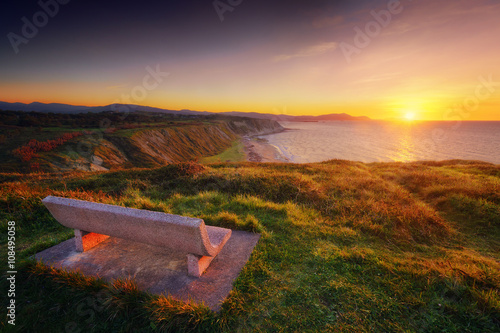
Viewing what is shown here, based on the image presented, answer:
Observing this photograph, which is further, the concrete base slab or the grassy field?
the concrete base slab

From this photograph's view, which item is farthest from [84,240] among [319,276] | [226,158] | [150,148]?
[226,158]

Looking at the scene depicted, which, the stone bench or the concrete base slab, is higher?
the stone bench

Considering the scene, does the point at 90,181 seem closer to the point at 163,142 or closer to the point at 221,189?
the point at 221,189

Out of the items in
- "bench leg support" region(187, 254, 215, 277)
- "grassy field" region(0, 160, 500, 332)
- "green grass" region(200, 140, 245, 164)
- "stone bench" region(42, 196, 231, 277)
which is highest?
"stone bench" region(42, 196, 231, 277)

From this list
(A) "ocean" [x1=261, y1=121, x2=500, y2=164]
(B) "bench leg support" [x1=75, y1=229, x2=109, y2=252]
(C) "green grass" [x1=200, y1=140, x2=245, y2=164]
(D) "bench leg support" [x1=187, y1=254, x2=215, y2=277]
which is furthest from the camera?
(A) "ocean" [x1=261, y1=121, x2=500, y2=164]

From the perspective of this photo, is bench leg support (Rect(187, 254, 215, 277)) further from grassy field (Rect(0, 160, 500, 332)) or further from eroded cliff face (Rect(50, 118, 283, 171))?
eroded cliff face (Rect(50, 118, 283, 171))

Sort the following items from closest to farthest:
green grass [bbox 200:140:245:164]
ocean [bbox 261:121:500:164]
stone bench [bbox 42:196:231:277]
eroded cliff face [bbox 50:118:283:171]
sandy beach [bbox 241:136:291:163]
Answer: stone bench [bbox 42:196:231:277], eroded cliff face [bbox 50:118:283:171], green grass [bbox 200:140:245:164], sandy beach [bbox 241:136:291:163], ocean [bbox 261:121:500:164]

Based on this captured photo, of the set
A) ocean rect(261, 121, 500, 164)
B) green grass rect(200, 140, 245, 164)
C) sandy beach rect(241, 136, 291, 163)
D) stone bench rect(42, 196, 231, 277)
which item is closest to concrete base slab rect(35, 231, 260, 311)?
stone bench rect(42, 196, 231, 277)

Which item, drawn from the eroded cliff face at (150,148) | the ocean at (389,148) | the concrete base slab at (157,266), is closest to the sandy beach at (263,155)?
the ocean at (389,148)

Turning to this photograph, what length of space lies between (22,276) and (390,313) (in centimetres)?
573

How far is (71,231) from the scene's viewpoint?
4832 millimetres

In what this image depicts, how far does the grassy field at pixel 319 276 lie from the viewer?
2615mm

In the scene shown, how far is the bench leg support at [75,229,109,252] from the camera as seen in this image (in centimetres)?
379

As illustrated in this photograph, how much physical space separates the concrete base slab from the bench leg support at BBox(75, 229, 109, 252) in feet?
0.28
